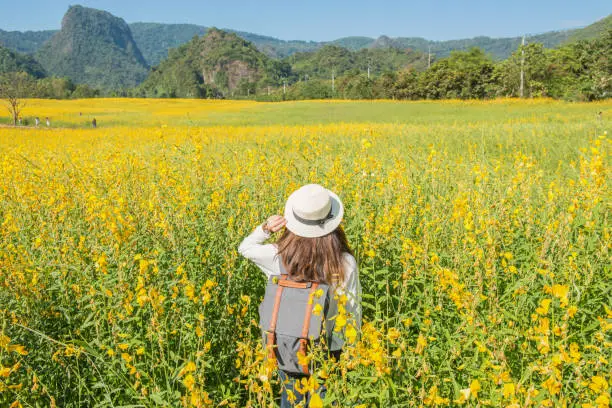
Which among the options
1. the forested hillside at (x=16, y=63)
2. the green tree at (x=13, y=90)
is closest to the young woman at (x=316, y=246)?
the green tree at (x=13, y=90)

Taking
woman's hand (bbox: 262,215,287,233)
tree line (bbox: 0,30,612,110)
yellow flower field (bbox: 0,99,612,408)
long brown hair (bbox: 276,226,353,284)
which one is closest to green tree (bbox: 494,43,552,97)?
tree line (bbox: 0,30,612,110)

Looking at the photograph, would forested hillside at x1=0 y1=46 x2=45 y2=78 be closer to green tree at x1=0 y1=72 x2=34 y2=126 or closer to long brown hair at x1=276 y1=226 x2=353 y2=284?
green tree at x1=0 y1=72 x2=34 y2=126

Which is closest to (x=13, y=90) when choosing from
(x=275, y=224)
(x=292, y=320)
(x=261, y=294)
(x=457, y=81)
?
(x=261, y=294)

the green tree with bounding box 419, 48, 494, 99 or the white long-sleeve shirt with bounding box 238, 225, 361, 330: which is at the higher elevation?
the green tree with bounding box 419, 48, 494, 99

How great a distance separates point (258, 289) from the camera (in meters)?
3.00

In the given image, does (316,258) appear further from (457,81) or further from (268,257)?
(457,81)

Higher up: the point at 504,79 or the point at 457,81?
the point at 457,81

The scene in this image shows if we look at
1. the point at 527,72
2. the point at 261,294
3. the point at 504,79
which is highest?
the point at 527,72

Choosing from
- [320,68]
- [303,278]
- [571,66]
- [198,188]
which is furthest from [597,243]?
[320,68]

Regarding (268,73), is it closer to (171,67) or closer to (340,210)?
(171,67)

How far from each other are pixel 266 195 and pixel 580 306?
2.57 m

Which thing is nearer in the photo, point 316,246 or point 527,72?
point 316,246

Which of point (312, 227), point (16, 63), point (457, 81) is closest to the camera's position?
point (312, 227)

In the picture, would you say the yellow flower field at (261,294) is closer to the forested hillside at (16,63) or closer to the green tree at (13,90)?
the green tree at (13,90)
